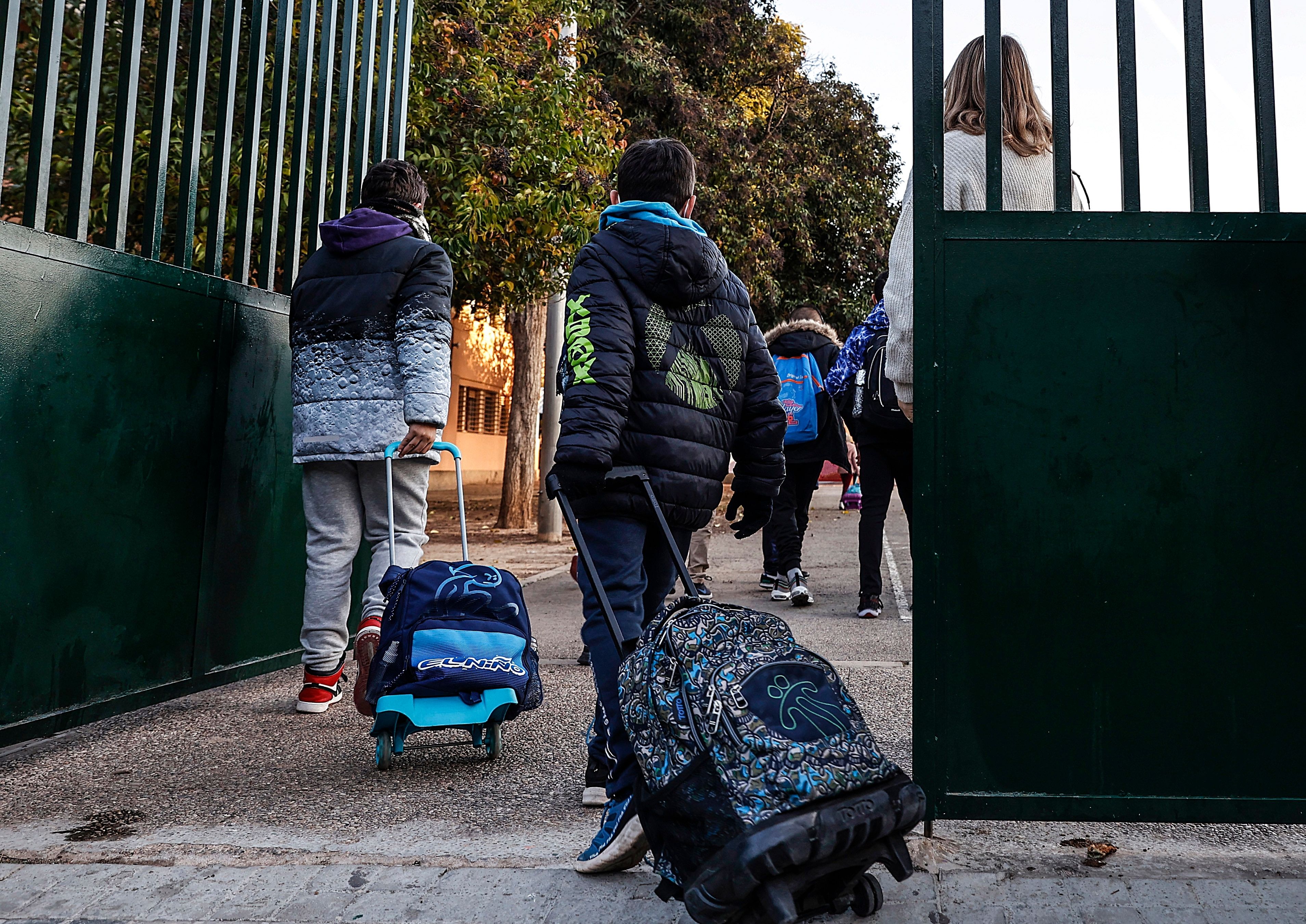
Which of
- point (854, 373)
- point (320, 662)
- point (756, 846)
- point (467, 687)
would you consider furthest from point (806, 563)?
point (756, 846)

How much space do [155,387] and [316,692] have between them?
1.38 m

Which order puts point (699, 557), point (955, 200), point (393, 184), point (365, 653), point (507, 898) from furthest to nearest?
point (699, 557), point (393, 184), point (365, 653), point (955, 200), point (507, 898)

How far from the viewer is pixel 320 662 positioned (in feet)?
15.1

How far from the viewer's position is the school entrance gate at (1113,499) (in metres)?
2.83

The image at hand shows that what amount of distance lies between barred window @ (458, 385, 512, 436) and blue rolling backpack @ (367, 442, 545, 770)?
85.4 ft

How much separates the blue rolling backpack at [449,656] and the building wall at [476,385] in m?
20.8

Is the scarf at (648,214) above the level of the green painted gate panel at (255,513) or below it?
above

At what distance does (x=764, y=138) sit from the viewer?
19594mm

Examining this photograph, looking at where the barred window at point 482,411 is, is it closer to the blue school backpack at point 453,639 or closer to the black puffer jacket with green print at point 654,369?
the blue school backpack at point 453,639

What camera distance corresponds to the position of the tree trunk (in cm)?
1425

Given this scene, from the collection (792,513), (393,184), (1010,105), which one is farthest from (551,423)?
(1010,105)

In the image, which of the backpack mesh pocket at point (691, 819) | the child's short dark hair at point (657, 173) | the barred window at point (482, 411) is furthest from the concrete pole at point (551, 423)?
the barred window at point (482, 411)

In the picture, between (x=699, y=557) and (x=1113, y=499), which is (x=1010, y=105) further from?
(x=699, y=557)

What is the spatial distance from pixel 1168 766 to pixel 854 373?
3.94 meters
